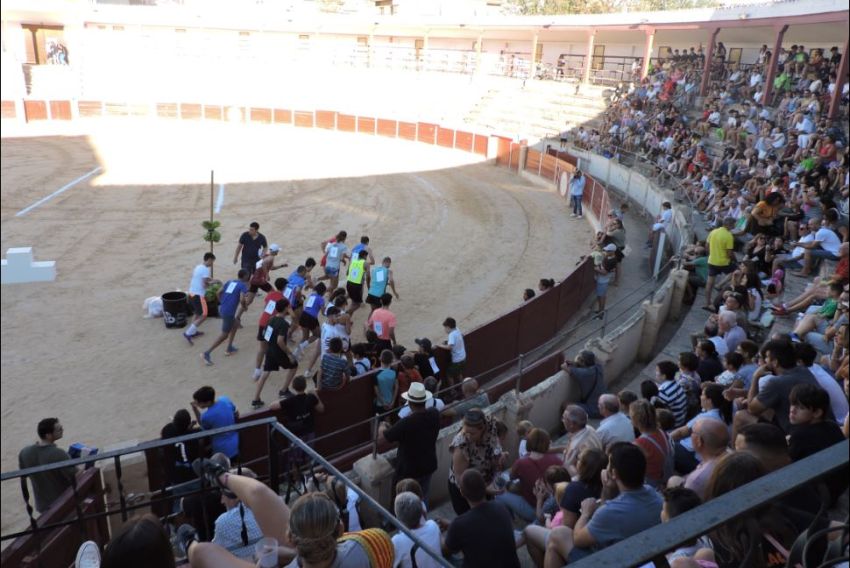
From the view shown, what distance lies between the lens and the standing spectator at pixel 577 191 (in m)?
19.0

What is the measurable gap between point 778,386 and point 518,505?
2054 mm

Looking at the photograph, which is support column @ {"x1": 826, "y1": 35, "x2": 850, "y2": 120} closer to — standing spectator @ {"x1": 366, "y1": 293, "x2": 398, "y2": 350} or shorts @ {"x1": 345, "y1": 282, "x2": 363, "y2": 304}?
shorts @ {"x1": 345, "y1": 282, "x2": 363, "y2": 304}

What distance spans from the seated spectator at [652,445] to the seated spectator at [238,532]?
2.60 m

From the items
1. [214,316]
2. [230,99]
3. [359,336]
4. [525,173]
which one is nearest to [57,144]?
[230,99]

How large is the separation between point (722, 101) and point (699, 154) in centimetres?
454

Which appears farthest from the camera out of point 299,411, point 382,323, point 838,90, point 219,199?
point 219,199

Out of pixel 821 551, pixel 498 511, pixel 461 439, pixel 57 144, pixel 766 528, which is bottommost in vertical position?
pixel 57 144

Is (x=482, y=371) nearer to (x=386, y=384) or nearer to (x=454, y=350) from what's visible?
(x=454, y=350)

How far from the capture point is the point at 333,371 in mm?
6906

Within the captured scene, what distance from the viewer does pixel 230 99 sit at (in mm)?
38375

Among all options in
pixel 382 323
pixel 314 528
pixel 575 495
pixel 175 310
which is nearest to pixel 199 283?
pixel 175 310

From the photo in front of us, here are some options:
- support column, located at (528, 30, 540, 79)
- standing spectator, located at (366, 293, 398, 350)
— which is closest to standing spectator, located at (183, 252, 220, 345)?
standing spectator, located at (366, 293, 398, 350)

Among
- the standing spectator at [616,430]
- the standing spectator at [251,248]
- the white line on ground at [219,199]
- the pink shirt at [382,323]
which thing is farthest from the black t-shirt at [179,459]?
the white line on ground at [219,199]

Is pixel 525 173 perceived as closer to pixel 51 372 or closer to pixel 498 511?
pixel 51 372
